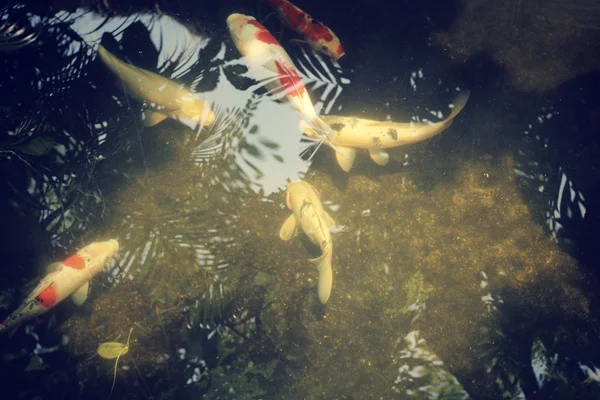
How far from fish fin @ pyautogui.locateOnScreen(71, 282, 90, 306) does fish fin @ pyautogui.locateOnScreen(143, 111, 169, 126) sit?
1.41 meters

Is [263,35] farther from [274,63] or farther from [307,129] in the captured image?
[307,129]

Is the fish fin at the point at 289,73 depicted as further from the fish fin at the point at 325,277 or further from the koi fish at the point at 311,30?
the fish fin at the point at 325,277

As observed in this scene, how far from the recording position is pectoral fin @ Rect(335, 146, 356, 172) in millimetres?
3186

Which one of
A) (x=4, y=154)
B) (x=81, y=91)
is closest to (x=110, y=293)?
(x=4, y=154)

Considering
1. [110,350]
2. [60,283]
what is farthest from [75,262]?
[110,350]

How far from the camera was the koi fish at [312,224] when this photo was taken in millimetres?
2953

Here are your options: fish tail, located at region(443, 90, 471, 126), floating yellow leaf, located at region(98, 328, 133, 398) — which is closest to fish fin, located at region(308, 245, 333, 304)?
fish tail, located at region(443, 90, 471, 126)

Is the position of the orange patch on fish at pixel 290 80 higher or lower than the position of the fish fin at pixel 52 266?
higher

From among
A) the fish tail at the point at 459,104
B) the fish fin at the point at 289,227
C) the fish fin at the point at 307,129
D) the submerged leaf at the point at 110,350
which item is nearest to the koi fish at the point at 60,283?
the submerged leaf at the point at 110,350

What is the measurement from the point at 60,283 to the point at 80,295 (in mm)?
182

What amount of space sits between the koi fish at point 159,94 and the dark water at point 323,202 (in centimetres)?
9

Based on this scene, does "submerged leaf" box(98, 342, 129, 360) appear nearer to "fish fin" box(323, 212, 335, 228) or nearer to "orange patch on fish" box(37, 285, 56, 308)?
"orange patch on fish" box(37, 285, 56, 308)

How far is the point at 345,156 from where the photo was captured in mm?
3195

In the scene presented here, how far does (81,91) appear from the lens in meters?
3.19
